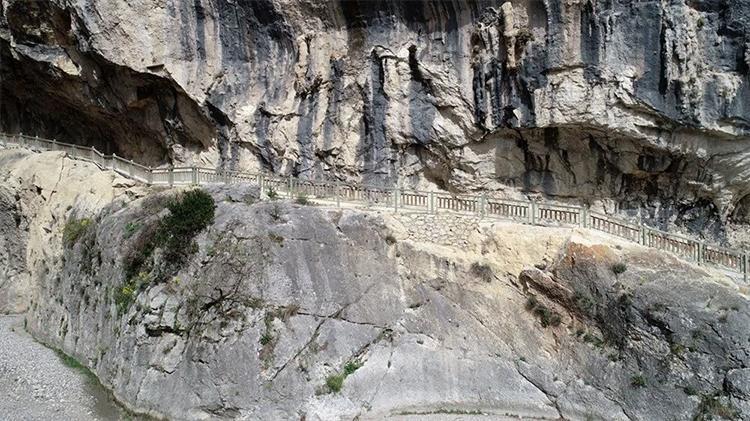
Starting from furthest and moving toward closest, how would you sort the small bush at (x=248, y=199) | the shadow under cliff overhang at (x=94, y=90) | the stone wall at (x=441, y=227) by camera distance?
the shadow under cliff overhang at (x=94, y=90) < the stone wall at (x=441, y=227) < the small bush at (x=248, y=199)

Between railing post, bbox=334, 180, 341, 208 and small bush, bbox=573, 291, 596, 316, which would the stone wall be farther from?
small bush, bbox=573, 291, 596, 316

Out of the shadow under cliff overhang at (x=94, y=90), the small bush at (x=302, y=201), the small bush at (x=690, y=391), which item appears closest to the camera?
the small bush at (x=690, y=391)

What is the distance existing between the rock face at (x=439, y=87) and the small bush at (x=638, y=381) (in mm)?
7183

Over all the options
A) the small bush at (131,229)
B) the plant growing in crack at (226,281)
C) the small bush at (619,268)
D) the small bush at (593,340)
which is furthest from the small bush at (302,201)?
the small bush at (619,268)

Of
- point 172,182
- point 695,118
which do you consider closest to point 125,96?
point 172,182

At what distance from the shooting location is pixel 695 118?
49.7 feet

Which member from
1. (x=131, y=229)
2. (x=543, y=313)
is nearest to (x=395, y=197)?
(x=543, y=313)

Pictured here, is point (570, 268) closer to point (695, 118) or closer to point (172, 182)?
point (695, 118)

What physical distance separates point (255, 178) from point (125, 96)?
26.1 ft

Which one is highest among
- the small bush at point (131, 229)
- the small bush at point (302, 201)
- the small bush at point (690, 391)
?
the small bush at point (302, 201)

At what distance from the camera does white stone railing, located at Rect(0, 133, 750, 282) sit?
13367mm

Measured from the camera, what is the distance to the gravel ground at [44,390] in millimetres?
12882

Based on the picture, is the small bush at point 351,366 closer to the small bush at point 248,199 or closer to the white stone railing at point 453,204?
the white stone railing at point 453,204

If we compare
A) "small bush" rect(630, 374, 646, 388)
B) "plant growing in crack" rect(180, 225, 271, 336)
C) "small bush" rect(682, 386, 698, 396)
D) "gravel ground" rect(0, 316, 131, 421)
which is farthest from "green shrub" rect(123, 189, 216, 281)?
"small bush" rect(682, 386, 698, 396)
